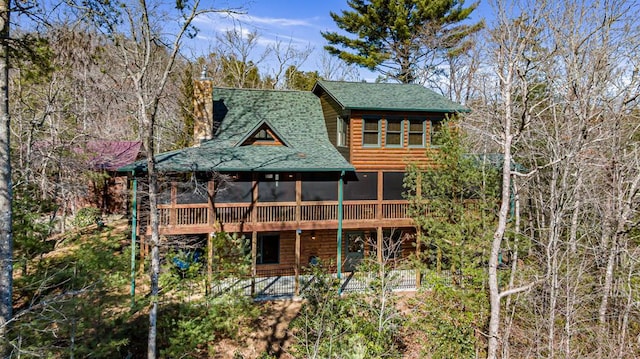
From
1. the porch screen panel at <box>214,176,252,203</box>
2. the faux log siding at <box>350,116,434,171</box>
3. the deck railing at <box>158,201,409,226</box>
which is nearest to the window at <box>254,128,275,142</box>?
the porch screen panel at <box>214,176,252,203</box>

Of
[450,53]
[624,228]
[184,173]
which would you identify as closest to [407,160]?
[624,228]

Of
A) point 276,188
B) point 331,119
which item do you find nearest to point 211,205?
point 276,188

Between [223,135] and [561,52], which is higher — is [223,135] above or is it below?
below

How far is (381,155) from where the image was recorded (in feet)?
62.0

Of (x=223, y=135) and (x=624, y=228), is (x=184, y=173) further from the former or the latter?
(x=624, y=228)

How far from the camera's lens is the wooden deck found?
15977 mm

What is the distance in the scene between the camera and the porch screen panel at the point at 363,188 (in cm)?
1945

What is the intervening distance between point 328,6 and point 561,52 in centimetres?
2560

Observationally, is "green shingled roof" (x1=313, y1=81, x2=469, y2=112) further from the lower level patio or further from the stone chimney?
the lower level patio

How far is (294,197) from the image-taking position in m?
18.1

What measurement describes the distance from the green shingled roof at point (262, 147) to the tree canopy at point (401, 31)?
43.9 feet

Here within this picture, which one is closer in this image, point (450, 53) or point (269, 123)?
point (269, 123)

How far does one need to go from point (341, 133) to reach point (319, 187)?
298 cm

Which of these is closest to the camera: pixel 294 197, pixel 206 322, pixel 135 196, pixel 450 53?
pixel 206 322
